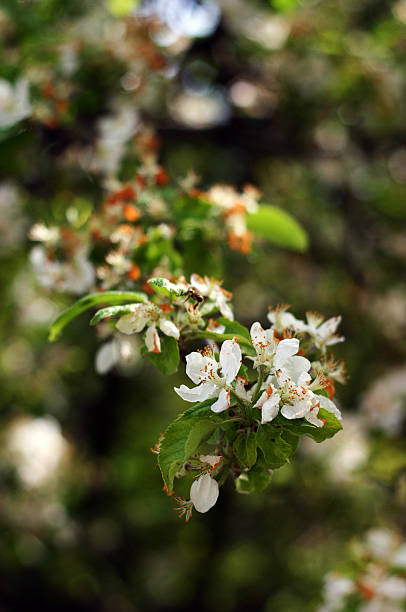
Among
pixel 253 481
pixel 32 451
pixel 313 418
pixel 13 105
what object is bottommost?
pixel 32 451

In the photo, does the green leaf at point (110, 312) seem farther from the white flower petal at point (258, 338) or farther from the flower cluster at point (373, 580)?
the flower cluster at point (373, 580)

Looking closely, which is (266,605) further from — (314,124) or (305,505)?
(314,124)

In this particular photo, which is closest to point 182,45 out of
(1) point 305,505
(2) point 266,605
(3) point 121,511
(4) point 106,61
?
(4) point 106,61

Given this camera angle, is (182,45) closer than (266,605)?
Yes

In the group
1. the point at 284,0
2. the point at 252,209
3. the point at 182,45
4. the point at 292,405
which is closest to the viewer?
the point at 292,405

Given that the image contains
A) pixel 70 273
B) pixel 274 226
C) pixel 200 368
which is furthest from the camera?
pixel 274 226

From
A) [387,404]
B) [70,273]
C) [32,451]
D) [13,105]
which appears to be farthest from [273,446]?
[32,451]

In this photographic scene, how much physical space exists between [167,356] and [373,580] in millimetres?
1108

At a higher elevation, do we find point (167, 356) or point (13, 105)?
point (13, 105)

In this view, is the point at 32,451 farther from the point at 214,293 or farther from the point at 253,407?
the point at 253,407

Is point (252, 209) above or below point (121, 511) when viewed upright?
above

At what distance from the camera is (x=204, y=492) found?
94cm

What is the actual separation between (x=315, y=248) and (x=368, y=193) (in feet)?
1.73

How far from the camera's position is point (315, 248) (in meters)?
3.35
